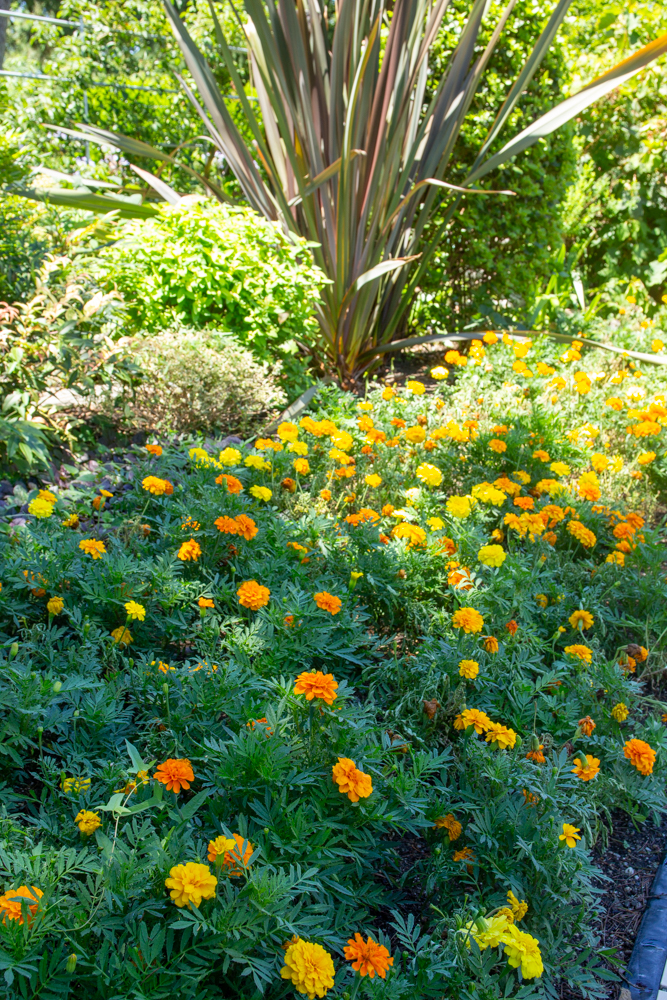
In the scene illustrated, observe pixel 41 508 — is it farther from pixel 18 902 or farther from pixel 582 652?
pixel 582 652

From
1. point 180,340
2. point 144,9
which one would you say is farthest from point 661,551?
point 144,9

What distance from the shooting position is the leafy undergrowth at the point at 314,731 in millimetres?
1120

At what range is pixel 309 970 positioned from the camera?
39.9 inches

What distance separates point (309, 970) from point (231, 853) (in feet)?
0.71

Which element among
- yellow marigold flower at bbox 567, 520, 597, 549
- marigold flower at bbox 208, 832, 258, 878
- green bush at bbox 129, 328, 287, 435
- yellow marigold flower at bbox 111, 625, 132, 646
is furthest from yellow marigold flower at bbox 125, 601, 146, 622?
green bush at bbox 129, 328, 287, 435

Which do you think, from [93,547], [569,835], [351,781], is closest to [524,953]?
[569,835]

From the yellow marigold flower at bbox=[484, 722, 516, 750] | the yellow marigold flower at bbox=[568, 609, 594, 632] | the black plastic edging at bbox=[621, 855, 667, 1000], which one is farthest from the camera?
the yellow marigold flower at bbox=[568, 609, 594, 632]

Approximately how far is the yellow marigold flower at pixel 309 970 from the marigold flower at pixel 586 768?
0.75m

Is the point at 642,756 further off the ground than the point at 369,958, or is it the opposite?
the point at 369,958

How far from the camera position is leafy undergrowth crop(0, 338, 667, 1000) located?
112 centimetres

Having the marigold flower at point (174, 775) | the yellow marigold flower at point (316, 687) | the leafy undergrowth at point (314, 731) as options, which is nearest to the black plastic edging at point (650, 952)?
the leafy undergrowth at point (314, 731)

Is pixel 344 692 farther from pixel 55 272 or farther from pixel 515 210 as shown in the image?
pixel 515 210

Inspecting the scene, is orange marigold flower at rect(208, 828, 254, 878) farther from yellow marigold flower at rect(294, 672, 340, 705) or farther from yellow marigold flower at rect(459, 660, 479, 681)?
yellow marigold flower at rect(459, 660, 479, 681)

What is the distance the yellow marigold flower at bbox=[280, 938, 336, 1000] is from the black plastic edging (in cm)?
73
